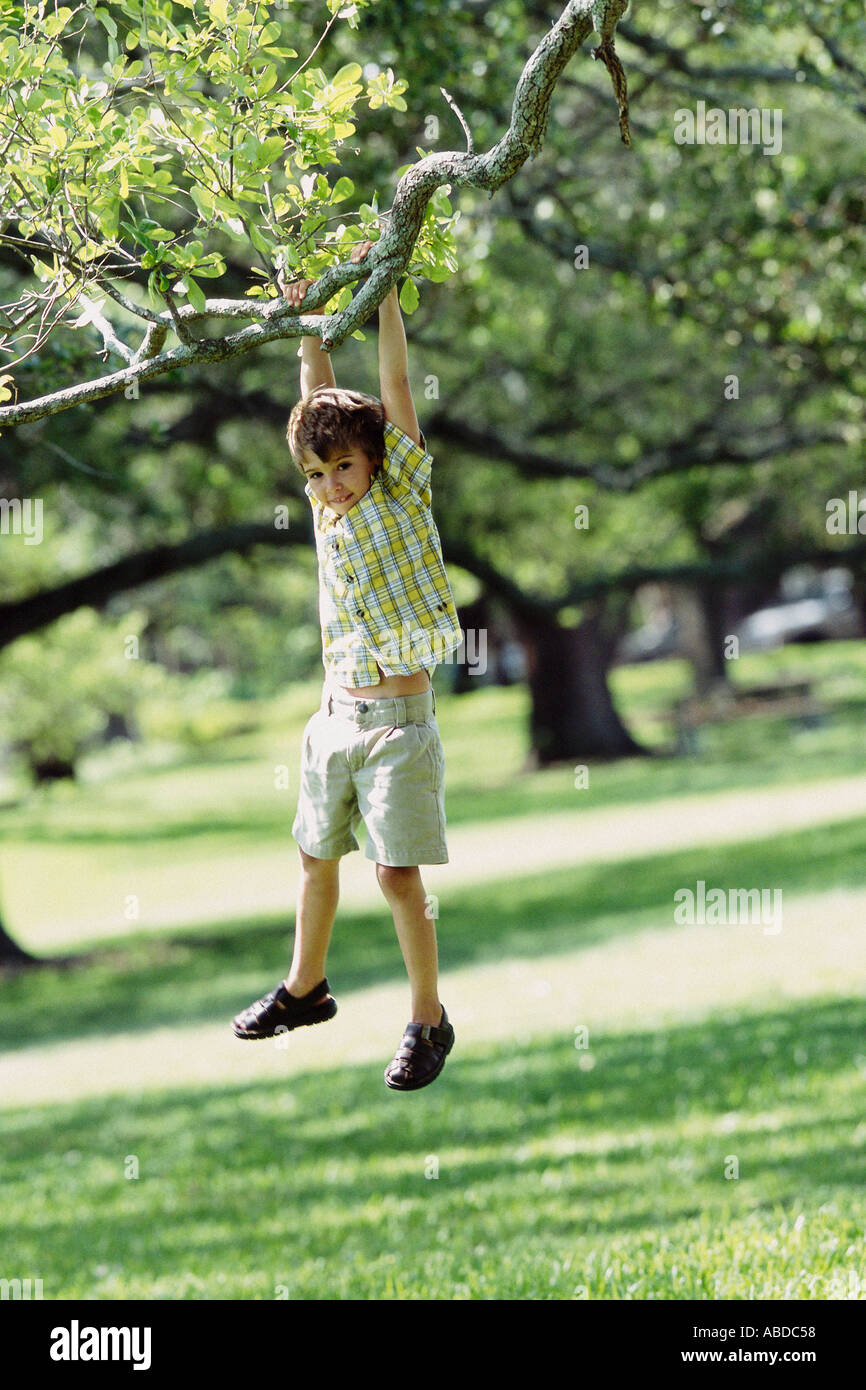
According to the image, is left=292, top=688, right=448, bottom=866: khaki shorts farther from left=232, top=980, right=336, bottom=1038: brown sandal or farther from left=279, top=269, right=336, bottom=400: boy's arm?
left=279, top=269, right=336, bottom=400: boy's arm

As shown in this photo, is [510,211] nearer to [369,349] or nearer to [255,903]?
[369,349]

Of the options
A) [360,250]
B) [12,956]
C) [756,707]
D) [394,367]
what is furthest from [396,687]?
[756,707]

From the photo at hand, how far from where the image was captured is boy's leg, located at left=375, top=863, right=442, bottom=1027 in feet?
12.5

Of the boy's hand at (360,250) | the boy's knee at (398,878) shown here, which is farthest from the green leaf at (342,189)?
the boy's knee at (398,878)

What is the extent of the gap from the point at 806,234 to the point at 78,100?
266 inches

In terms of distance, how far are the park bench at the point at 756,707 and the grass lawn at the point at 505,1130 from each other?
1219cm

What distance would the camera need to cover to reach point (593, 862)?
21.0 metres

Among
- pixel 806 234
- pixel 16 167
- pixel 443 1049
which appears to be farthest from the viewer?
pixel 806 234

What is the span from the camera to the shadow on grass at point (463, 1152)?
6621 millimetres

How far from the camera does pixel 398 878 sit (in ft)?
12.5

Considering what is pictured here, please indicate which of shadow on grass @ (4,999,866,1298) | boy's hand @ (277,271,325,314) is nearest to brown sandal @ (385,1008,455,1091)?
boy's hand @ (277,271,325,314)

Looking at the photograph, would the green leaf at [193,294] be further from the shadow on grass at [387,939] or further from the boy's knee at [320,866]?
the shadow on grass at [387,939]

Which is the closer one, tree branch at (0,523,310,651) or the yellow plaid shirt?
the yellow plaid shirt
